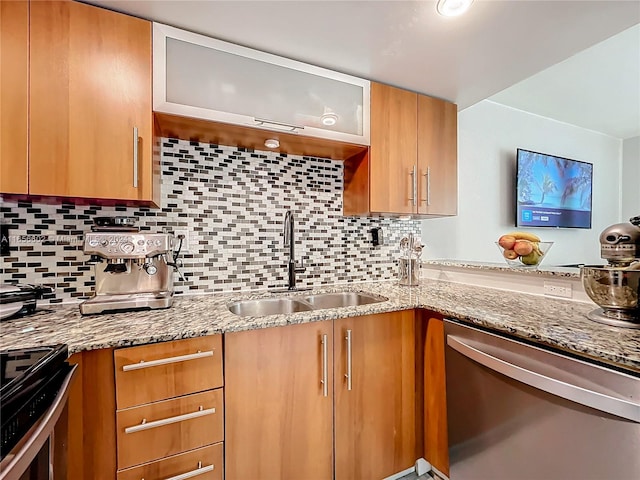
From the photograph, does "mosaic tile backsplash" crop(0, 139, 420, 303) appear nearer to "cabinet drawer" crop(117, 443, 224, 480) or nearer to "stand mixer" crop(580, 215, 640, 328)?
"cabinet drawer" crop(117, 443, 224, 480)

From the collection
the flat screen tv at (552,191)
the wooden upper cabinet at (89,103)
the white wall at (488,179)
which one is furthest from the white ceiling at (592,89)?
the wooden upper cabinet at (89,103)

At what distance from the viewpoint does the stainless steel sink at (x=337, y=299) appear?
1725 mm

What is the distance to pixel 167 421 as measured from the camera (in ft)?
3.20

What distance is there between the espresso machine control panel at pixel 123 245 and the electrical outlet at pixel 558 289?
1899mm

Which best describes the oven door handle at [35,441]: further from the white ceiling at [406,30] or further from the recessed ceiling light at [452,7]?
the recessed ceiling light at [452,7]

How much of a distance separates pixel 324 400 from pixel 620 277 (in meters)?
1.16

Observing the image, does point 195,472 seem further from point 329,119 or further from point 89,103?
point 329,119

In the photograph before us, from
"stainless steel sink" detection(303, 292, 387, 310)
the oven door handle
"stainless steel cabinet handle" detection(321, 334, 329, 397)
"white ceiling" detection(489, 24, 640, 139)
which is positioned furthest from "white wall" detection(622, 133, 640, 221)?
the oven door handle

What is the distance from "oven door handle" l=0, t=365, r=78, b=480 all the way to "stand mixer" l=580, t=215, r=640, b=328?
1.64 m

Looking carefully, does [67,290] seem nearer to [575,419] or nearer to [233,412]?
[233,412]

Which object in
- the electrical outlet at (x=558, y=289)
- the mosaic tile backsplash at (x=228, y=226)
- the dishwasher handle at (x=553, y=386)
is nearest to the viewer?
the dishwasher handle at (x=553, y=386)

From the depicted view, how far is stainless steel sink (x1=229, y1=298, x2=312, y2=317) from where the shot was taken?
153 cm

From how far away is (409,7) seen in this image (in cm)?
119

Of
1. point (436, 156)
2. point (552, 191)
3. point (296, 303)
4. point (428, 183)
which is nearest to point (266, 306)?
point (296, 303)
